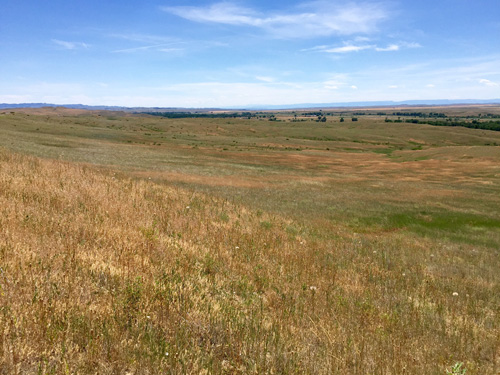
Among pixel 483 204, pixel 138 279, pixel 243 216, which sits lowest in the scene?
pixel 483 204

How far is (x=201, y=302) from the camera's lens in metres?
5.22

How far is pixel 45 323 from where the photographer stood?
3.85m

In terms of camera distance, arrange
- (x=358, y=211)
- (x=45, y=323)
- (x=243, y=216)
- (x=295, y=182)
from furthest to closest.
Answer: (x=295, y=182) < (x=358, y=211) < (x=243, y=216) < (x=45, y=323)

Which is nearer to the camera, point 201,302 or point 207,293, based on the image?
point 201,302

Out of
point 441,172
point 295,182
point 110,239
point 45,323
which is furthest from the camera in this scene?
point 441,172

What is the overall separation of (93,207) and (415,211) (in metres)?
24.8

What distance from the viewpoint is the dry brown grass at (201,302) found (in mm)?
3777

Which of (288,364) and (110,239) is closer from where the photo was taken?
(288,364)

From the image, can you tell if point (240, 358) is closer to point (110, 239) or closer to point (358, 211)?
point (110, 239)

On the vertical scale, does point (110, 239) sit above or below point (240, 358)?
above

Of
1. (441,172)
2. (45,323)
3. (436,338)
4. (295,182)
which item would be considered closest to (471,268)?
(436,338)

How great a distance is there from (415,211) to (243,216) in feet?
59.3

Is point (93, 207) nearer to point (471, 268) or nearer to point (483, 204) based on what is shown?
point (471, 268)

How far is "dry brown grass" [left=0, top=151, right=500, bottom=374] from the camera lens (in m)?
3.78
